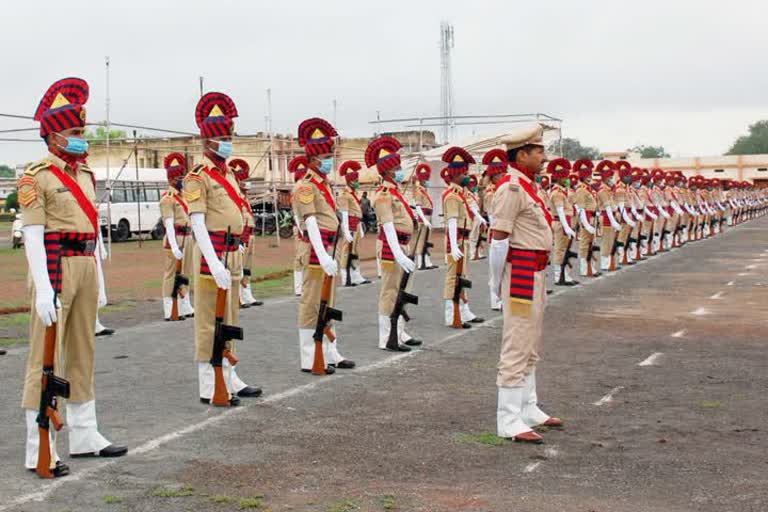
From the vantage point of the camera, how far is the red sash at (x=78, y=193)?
6.27 metres

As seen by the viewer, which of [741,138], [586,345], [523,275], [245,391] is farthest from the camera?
[741,138]

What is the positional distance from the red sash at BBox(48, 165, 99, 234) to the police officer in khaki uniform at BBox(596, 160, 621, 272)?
666 inches

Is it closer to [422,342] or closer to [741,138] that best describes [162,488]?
[422,342]

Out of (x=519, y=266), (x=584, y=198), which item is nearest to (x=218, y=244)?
(x=519, y=266)

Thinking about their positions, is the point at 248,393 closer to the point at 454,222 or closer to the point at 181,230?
the point at 454,222

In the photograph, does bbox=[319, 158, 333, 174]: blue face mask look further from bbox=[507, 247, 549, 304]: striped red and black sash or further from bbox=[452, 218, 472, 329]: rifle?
bbox=[452, 218, 472, 329]: rifle

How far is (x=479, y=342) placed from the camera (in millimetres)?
11844

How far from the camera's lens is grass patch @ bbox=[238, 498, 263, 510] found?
18.2 ft

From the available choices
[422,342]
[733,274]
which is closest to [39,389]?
[422,342]

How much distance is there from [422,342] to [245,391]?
3.58 meters

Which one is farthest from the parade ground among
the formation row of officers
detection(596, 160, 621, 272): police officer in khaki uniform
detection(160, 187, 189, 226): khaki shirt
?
detection(596, 160, 621, 272): police officer in khaki uniform

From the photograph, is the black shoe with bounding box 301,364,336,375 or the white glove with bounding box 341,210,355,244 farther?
the white glove with bounding box 341,210,355,244

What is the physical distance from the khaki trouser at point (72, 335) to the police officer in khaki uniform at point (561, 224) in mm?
12842

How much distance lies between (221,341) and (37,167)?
7.72 ft
